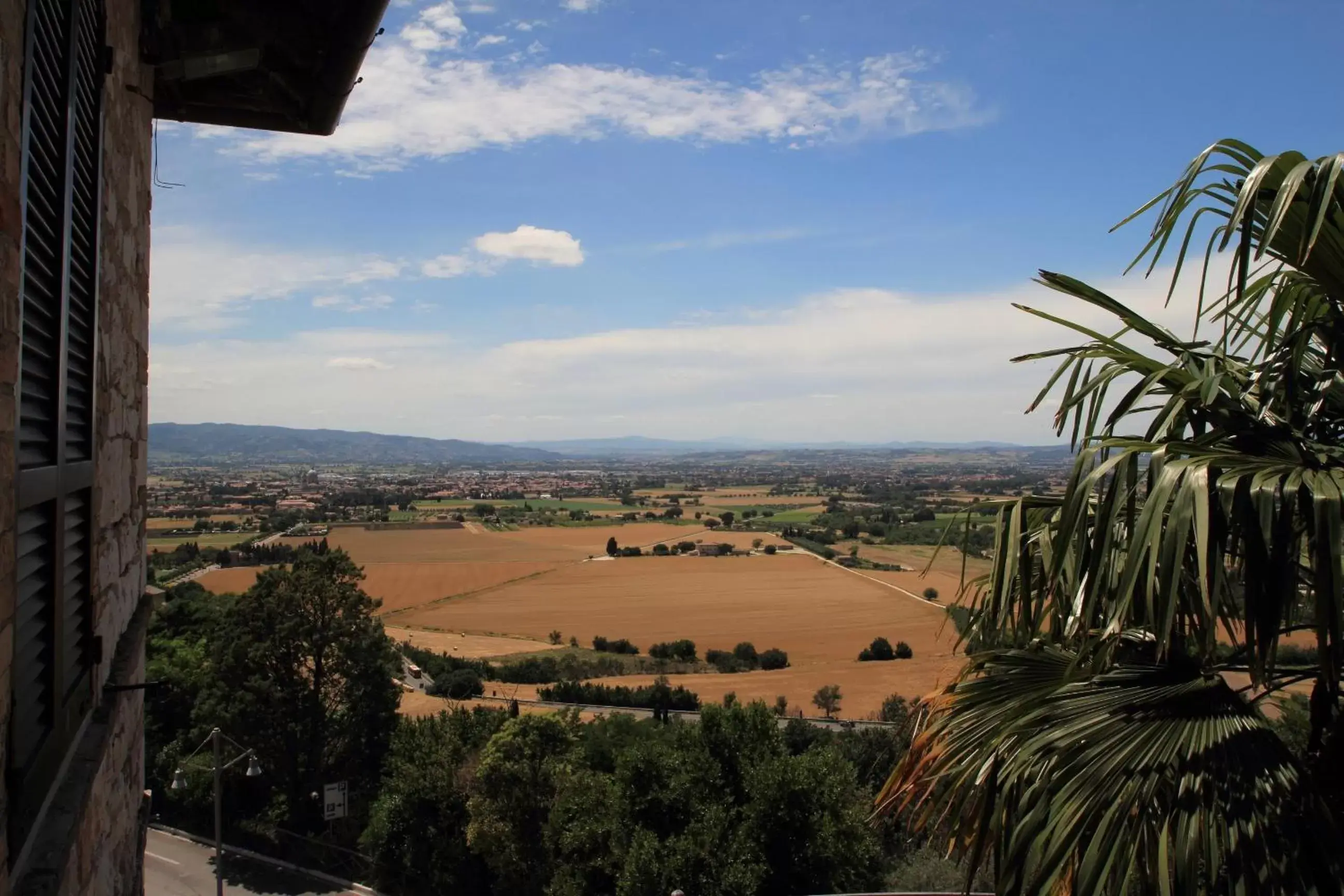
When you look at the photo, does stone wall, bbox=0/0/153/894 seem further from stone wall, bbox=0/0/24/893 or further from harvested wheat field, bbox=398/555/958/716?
harvested wheat field, bbox=398/555/958/716

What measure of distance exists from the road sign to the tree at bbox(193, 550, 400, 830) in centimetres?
91

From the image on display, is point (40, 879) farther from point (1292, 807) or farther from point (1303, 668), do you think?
point (1303, 668)

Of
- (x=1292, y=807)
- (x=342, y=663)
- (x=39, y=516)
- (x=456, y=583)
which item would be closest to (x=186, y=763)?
(x=342, y=663)

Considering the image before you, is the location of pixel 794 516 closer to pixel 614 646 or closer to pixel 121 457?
pixel 614 646

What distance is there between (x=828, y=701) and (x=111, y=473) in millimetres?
28140

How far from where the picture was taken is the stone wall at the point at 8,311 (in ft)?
6.10

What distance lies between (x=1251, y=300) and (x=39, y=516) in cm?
387

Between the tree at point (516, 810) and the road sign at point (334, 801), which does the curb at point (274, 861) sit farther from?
the tree at point (516, 810)

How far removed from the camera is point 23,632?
224 centimetres

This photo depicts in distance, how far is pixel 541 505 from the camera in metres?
126

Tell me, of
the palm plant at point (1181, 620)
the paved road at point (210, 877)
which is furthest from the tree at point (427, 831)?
the palm plant at point (1181, 620)

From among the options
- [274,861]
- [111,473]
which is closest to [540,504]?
[274,861]

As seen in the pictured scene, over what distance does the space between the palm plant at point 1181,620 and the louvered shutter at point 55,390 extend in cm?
271

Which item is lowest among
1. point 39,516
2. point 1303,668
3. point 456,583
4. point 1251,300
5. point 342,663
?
point 456,583
